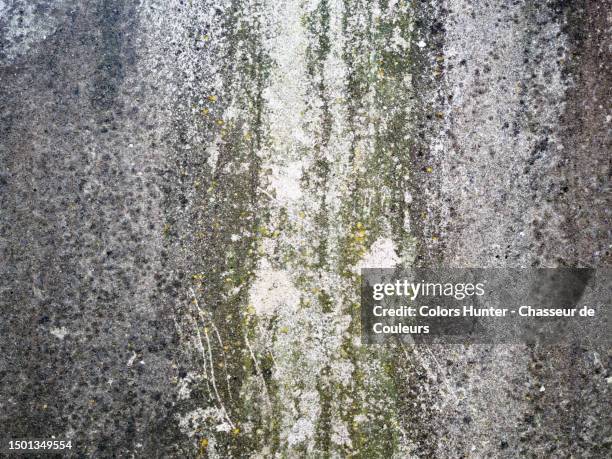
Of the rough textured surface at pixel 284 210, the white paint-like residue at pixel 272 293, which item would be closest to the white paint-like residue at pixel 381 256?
the rough textured surface at pixel 284 210

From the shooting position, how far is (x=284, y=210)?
7.02ft

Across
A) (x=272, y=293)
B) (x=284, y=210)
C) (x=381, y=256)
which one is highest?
(x=284, y=210)

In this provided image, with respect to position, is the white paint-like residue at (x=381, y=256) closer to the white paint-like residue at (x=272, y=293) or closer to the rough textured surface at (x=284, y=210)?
the rough textured surface at (x=284, y=210)

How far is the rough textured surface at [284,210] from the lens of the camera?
210 centimetres

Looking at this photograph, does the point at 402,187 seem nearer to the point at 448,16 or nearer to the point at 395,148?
the point at 395,148

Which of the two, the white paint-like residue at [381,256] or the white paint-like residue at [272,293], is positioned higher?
the white paint-like residue at [381,256]

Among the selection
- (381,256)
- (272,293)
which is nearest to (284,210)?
(272,293)

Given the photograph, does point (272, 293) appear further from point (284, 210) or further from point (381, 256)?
point (381, 256)

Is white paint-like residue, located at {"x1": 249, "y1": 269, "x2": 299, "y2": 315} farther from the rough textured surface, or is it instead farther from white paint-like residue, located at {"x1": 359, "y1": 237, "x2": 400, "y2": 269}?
white paint-like residue, located at {"x1": 359, "y1": 237, "x2": 400, "y2": 269}

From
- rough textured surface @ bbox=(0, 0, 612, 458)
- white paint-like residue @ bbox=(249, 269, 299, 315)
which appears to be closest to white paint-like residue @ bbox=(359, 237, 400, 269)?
rough textured surface @ bbox=(0, 0, 612, 458)

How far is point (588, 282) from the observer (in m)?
2.13

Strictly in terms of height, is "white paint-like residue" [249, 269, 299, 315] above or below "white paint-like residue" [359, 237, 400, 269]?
below

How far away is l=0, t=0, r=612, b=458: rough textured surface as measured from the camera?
210 centimetres

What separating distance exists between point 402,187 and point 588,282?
103 centimetres
